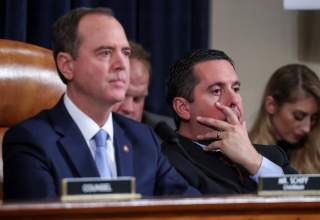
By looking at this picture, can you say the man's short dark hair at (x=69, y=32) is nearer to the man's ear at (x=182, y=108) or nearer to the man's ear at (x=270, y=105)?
the man's ear at (x=182, y=108)

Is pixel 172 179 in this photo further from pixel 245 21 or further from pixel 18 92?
pixel 245 21

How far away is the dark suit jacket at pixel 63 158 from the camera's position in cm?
190

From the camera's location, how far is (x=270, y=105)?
3443 mm

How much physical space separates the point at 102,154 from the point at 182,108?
22.2 inches

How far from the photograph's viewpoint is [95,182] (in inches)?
63.2

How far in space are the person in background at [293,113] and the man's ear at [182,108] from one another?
0.85 meters

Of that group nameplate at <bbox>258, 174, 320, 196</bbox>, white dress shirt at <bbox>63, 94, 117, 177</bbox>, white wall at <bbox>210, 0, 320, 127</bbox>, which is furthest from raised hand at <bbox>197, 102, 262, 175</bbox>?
white wall at <bbox>210, 0, 320, 127</bbox>

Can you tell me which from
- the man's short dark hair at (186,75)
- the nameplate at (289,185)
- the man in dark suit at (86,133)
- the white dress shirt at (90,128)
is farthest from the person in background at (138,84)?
the nameplate at (289,185)

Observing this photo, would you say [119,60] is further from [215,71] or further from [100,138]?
[215,71]

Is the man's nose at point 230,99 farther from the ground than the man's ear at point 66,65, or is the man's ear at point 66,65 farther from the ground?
the man's ear at point 66,65

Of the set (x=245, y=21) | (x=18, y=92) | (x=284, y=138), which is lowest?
(x=284, y=138)

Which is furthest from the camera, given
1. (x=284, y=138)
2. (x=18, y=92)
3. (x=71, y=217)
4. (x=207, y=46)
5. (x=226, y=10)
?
(x=226, y=10)

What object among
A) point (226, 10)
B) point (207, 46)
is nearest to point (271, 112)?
point (207, 46)

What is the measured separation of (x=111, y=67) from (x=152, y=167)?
292mm
